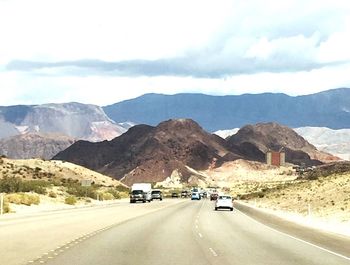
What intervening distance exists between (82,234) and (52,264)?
36.8ft

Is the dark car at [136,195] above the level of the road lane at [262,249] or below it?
above

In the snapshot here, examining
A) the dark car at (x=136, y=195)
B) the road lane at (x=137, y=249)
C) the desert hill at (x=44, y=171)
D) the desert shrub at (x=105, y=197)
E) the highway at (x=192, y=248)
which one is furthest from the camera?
the desert hill at (x=44, y=171)

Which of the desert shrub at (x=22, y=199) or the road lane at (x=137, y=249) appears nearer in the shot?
the road lane at (x=137, y=249)

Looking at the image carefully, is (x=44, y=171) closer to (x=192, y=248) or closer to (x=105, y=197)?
(x=105, y=197)

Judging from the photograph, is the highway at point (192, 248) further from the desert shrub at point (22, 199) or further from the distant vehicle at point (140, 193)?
the distant vehicle at point (140, 193)

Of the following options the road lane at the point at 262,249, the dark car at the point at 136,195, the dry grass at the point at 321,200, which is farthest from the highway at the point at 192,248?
the dark car at the point at 136,195

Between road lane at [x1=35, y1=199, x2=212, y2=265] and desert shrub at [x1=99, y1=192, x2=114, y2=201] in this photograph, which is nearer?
road lane at [x1=35, y1=199, x2=212, y2=265]

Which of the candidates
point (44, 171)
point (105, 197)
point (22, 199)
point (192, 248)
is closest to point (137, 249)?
point (192, 248)

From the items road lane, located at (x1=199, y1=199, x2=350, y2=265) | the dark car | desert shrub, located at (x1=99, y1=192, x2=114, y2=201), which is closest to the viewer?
road lane, located at (x1=199, y1=199, x2=350, y2=265)

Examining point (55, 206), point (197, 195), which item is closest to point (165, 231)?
point (55, 206)

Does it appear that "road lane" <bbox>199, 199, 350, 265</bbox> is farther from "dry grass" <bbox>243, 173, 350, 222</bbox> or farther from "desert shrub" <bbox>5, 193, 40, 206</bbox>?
"desert shrub" <bbox>5, 193, 40, 206</bbox>

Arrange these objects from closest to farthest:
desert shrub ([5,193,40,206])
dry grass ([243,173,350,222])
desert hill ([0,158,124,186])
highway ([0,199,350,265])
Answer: highway ([0,199,350,265]) < dry grass ([243,173,350,222]) < desert shrub ([5,193,40,206]) < desert hill ([0,158,124,186])

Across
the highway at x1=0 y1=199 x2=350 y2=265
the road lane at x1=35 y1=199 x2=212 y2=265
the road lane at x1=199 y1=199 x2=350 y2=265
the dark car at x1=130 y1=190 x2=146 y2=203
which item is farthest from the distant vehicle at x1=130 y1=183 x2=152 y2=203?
the road lane at x1=199 y1=199 x2=350 y2=265

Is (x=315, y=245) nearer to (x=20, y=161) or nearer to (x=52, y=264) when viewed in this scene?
(x=52, y=264)
